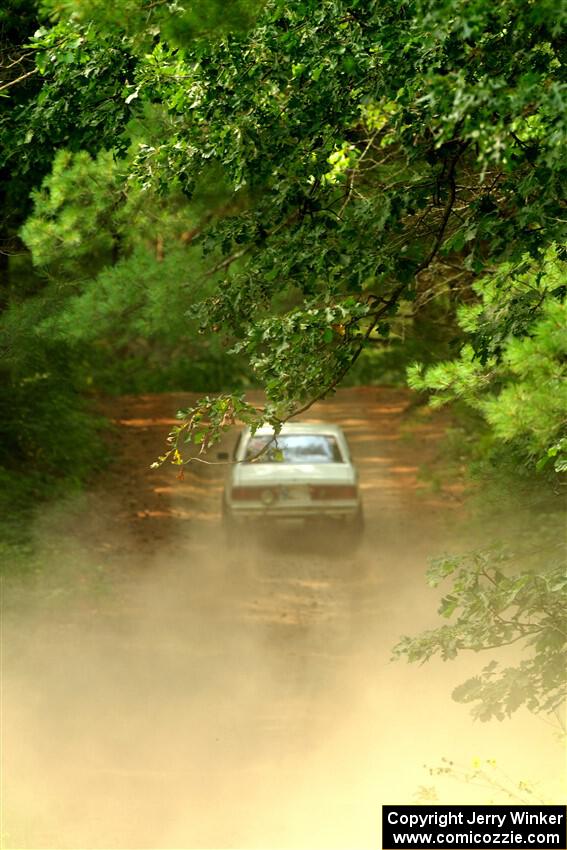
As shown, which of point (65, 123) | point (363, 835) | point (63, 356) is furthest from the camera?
point (63, 356)

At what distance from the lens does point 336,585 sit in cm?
1534

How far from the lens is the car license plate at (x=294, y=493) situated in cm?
1469

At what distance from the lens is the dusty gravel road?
10.5 meters

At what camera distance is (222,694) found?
12430 mm

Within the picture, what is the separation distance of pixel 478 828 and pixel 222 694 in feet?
13.5

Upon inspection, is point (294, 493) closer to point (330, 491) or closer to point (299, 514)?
point (299, 514)

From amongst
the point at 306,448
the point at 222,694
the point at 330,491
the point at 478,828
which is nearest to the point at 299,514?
the point at 330,491

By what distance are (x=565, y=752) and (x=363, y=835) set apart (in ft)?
6.53

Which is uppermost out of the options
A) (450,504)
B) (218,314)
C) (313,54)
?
(313,54)

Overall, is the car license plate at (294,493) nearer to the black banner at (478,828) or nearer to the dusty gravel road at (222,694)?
the dusty gravel road at (222,694)

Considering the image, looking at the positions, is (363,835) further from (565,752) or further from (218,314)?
(218,314)

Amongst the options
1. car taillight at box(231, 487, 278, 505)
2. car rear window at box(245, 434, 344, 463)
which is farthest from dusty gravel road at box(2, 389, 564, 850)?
car rear window at box(245, 434, 344, 463)

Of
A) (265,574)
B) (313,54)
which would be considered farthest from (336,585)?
(313,54)

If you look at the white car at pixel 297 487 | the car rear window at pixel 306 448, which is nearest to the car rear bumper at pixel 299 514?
the white car at pixel 297 487
